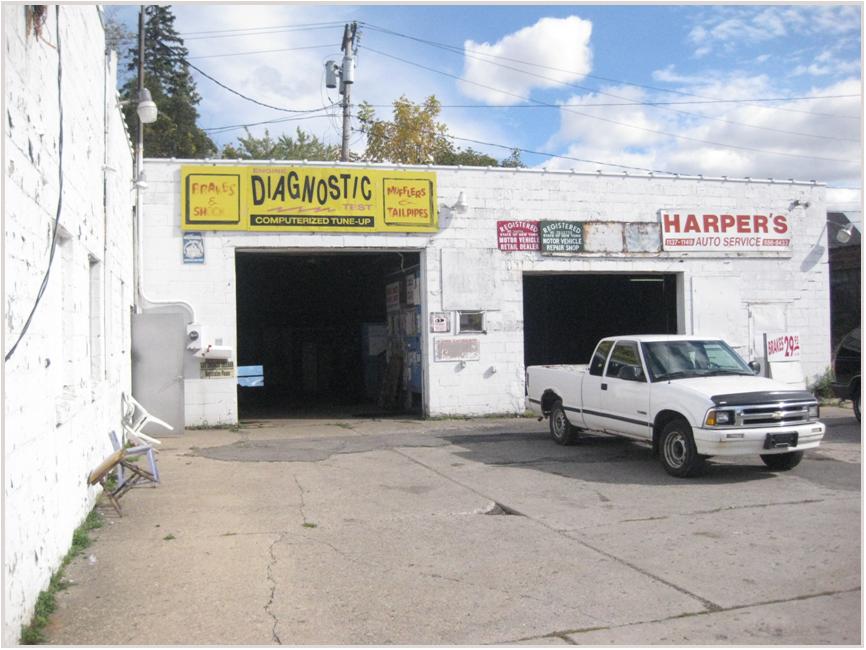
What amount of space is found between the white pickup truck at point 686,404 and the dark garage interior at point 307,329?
12.1 m

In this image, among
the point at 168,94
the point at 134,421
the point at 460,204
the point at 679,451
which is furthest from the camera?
the point at 168,94

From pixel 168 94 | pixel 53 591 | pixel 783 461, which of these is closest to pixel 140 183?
pixel 53 591

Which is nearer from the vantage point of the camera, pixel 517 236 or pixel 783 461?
pixel 783 461

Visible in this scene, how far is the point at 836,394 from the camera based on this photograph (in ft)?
50.8

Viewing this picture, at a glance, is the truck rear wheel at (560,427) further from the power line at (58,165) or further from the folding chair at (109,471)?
the power line at (58,165)

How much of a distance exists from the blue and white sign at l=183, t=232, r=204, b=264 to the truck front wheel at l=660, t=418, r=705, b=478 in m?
9.97

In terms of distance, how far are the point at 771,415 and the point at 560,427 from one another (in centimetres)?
407

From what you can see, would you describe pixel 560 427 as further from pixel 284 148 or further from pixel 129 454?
pixel 284 148

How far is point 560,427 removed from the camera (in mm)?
13367

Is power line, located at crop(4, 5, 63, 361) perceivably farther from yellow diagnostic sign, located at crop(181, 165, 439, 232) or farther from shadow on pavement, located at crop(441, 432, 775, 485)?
yellow diagnostic sign, located at crop(181, 165, 439, 232)

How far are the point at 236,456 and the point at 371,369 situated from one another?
1119cm

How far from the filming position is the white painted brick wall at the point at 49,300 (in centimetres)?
502

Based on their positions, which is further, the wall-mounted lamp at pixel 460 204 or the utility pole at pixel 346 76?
the utility pole at pixel 346 76

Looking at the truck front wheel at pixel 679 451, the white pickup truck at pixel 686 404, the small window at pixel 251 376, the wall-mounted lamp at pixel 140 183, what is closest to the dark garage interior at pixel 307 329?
the small window at pixel 251 376
